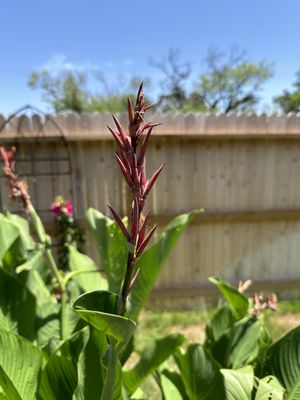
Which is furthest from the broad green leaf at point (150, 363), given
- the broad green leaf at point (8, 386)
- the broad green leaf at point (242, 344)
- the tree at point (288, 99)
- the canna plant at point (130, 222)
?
the tree at point (288, 99)

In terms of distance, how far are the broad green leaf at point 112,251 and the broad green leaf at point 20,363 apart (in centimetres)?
26

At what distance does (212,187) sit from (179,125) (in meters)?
0.72

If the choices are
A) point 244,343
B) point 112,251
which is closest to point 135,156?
point 112,251

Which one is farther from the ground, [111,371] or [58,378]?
[111,371]

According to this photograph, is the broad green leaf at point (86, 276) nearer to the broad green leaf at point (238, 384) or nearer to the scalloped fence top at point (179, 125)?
the broad green leaf at point (238, 384)

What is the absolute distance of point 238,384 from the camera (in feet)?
2.54

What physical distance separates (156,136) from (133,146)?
3058 millimetres

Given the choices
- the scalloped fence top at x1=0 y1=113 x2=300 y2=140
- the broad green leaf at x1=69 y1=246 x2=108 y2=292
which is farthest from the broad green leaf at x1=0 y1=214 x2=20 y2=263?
the scalloped fence top at x1=0 y1=113 x2=300 y2=140

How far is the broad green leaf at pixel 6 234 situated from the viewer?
121 cm

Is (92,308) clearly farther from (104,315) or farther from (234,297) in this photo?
(234,297)

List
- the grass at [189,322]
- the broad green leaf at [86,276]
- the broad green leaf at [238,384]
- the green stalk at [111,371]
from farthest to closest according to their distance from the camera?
the grass at [189,322] < the broad green leaf at [86,276] < the broad green leaf at [238,384] < the green stalk at [111,371]

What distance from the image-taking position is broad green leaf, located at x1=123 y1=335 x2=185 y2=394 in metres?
0.99

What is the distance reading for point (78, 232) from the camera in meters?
3.38

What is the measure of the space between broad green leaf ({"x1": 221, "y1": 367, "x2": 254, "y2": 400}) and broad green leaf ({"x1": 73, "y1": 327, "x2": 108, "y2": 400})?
0.91ft
